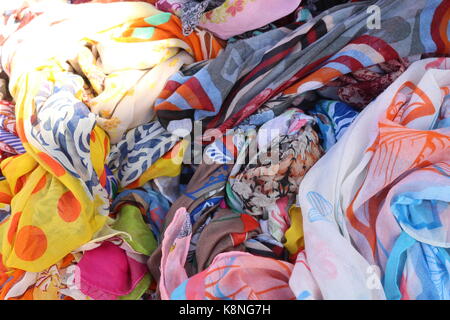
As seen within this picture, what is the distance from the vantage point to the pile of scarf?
0.52 metres

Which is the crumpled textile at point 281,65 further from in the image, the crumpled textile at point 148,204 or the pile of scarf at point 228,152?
the crumpled textile at point 148,204

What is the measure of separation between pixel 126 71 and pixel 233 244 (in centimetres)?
37

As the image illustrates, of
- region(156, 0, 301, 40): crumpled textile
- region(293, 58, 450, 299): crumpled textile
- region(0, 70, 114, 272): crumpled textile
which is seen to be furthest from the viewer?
region(156, 0, 301, 40): crumpled textile

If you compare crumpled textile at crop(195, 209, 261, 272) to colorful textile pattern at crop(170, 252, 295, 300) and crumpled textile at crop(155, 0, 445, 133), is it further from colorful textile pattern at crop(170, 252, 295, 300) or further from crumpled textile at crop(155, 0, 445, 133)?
crumpled textile at crop(155, 0, 445, 133)

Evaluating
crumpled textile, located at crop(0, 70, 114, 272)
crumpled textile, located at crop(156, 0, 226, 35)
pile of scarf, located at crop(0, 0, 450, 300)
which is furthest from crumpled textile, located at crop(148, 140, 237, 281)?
crumpled textile, located at crop(156, 0, 226, 35)

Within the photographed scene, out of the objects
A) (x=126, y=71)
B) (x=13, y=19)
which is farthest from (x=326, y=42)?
(x=13, y=19)

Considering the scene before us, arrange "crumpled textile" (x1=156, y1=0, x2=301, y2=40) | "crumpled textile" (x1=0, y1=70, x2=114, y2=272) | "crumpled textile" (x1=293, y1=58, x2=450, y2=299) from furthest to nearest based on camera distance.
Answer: "crumpled textile" (x1=156, y1=0, x2=301, y2=40) → "crumpled textile" (x1=0, y1=70, x2=114, y2=272) → "crumpled textile" (x1=293, y1=58, x2=450, y2=299)

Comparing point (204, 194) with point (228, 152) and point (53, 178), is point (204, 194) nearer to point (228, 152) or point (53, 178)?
point (228, 152)

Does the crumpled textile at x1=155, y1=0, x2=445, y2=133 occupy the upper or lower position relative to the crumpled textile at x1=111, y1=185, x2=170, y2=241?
upper

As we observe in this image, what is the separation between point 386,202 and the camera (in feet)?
1.73

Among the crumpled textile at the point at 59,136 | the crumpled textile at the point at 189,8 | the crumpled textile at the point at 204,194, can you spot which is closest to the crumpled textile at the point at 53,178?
the crumpled textile at the point at 59,136

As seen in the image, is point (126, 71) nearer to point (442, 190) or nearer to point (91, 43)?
point (91, 43)

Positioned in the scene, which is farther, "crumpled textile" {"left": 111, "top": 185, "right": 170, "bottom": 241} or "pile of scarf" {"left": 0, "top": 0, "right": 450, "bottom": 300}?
"crumpled textile" {"left": 111, "top": 185, "right": 170, "bottom": 241}

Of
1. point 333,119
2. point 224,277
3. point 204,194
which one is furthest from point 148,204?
point 333,119
